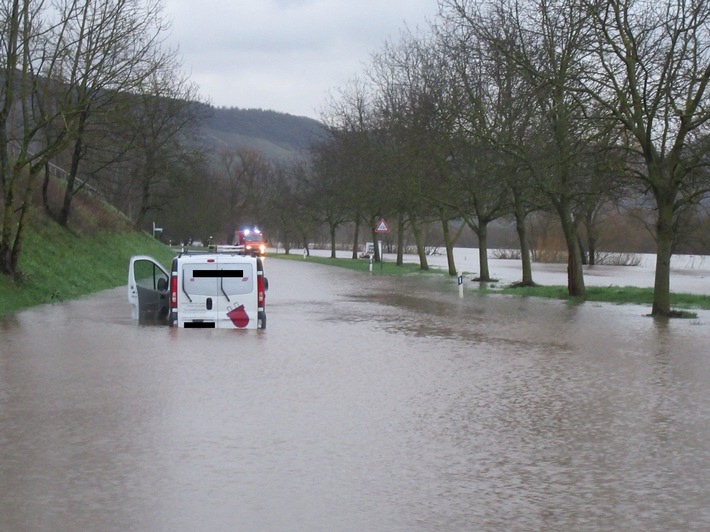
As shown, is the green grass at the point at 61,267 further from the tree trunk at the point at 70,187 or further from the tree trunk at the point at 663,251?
the tree trunk at the point at 663,251

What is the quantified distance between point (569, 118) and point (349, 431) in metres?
18.9

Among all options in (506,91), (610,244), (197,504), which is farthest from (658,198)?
(610,244)

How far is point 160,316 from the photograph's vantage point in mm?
22438

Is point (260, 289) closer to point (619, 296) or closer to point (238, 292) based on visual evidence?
point (238, 292)

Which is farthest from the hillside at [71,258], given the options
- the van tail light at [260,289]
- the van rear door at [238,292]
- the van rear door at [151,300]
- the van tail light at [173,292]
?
the van tail light at [260,289]

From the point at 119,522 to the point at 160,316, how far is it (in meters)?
16.3

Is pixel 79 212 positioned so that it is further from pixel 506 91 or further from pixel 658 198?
pixel 658 198

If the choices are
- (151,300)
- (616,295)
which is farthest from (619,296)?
(151,300)

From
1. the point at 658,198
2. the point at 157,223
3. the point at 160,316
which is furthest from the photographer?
the point at 157,223

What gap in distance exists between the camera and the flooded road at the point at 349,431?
6.81 m

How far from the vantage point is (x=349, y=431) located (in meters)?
9.69

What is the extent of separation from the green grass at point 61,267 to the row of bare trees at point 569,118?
1347 centimetres

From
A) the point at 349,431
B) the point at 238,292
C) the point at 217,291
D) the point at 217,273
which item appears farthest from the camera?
the point at 238,292

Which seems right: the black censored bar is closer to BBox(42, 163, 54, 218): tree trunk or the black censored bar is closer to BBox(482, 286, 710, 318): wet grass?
BBox(482, 286, 710, 318): wet grass
